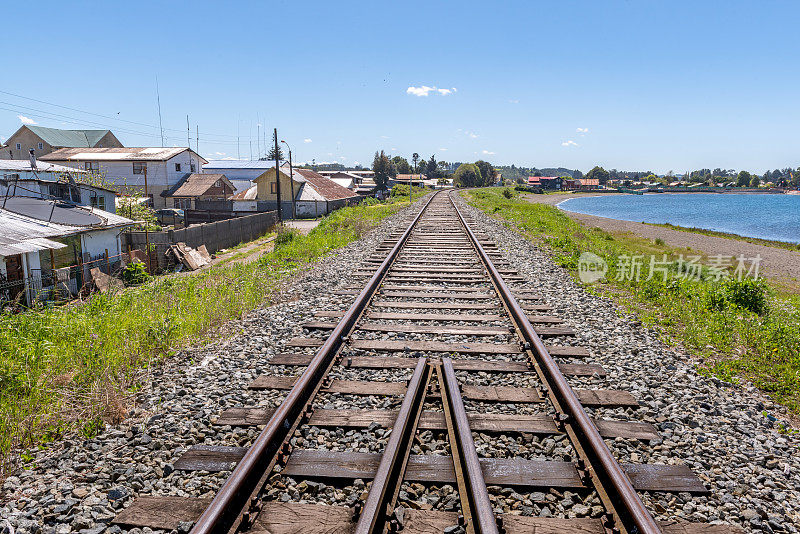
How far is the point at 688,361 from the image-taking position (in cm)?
599

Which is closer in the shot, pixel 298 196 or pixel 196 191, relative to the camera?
pixel 196 191

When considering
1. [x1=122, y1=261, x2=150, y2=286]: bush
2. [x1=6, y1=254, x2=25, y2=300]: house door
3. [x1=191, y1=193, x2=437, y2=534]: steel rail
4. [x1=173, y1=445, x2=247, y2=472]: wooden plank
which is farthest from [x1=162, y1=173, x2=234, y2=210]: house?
[x1=173, y1=445, x2=247, y2=472]: wooden plank

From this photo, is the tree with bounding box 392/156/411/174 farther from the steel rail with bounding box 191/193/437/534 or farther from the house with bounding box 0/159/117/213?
the steel rail with bounding box 191/193/437/534

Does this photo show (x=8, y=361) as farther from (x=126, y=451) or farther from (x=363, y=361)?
(x=363, y=361)

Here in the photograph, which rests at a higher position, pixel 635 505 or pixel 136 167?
pixel 136 167

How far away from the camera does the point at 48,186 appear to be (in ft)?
76.5

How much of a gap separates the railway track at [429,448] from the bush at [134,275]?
16.7 metres

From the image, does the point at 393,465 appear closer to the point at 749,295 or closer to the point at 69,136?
the point at 749,295

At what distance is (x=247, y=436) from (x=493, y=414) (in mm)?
2106

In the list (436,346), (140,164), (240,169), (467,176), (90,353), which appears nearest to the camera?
(90,353)

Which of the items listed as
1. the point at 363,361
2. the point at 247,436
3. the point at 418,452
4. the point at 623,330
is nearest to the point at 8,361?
the point at 247,436

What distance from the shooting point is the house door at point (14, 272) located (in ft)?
48.8

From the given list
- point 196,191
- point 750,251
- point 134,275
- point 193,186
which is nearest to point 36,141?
point 193,186

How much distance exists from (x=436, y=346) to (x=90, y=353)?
4008mm
